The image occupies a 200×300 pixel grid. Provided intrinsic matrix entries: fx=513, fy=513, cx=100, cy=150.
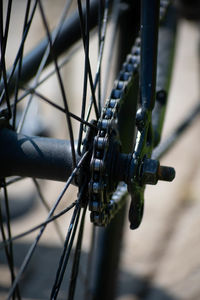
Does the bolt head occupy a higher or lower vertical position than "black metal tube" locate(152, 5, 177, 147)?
lower

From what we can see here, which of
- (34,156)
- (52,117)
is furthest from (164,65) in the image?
(52,117)

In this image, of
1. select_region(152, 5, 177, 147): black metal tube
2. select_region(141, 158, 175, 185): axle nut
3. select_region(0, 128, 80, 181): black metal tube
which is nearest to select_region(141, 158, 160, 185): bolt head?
select_region(141, 158, 175, 185): axle nut

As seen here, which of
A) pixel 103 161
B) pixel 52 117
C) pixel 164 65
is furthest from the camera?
pixel 52 117

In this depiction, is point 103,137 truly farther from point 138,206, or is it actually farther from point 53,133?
point 53,133

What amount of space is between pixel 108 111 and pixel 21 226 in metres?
1.36

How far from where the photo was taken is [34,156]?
2.49ft

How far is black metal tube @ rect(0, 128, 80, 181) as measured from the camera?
2.49ft

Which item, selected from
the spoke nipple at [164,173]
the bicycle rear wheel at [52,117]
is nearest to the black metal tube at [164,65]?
the bicycle rear wheel at [52,117]

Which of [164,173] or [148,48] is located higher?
[148,48]

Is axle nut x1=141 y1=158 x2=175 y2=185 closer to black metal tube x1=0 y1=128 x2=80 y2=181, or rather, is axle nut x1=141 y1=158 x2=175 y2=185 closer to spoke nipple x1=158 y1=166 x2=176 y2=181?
spoke nipple x1=158 y1=166 x2=176 y2=181

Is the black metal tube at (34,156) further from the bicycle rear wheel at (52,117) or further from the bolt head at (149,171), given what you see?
the bolt head at (149,171)

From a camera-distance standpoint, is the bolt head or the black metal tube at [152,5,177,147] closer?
the bolt head

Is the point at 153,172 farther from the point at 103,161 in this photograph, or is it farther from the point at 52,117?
the point at 52,117

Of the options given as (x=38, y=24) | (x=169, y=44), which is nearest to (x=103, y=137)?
(x=169, y=44)
